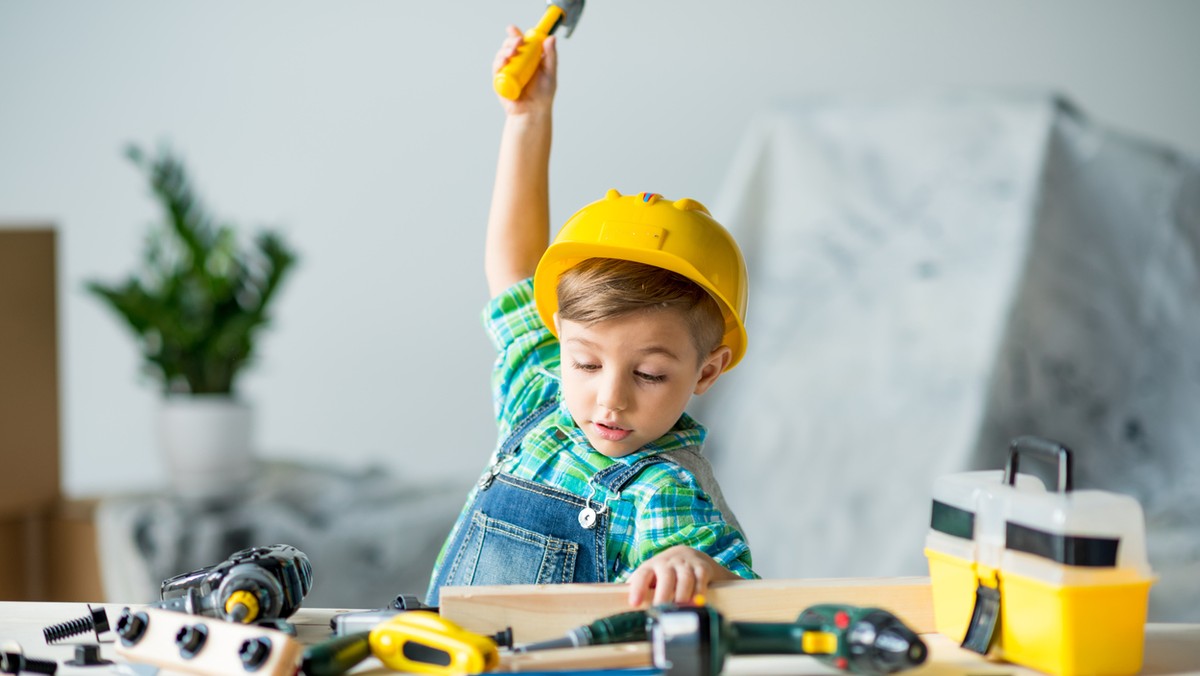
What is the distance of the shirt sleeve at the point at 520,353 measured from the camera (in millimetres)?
1161

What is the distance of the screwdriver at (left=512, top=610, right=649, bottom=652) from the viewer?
0.73 meters

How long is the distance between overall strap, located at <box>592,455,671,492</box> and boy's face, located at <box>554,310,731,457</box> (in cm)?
2

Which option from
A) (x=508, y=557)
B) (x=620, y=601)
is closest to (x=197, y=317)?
(x=508, y=557)

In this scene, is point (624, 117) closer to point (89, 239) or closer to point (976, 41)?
point (976, 41)

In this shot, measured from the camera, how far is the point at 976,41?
2891 mm

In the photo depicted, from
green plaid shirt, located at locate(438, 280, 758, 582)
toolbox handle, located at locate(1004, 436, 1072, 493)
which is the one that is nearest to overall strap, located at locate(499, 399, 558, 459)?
green plaid shirt, located at locate(438, 280, 758, 582)

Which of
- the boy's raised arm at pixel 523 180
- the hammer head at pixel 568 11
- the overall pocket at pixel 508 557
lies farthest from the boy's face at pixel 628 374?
the hammer head at pixel 568 11

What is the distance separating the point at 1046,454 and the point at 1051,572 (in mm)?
82

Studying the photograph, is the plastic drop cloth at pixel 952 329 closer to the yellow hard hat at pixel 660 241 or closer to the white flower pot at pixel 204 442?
the white flower pot at pixel 204 442

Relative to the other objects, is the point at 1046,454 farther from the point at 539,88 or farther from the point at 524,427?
the point at 539,88

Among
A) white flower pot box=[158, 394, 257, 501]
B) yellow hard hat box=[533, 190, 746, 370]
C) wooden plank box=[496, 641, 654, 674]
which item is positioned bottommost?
white flower pot box=[158, 394, 257, 501]

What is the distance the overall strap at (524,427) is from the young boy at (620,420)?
12mm

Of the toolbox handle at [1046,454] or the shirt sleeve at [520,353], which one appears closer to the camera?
the toolbox handle at [1046,454]

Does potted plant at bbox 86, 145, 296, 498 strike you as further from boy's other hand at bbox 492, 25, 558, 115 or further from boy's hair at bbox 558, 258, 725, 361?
boy's hair at bbox 558, 258, 725, 361
